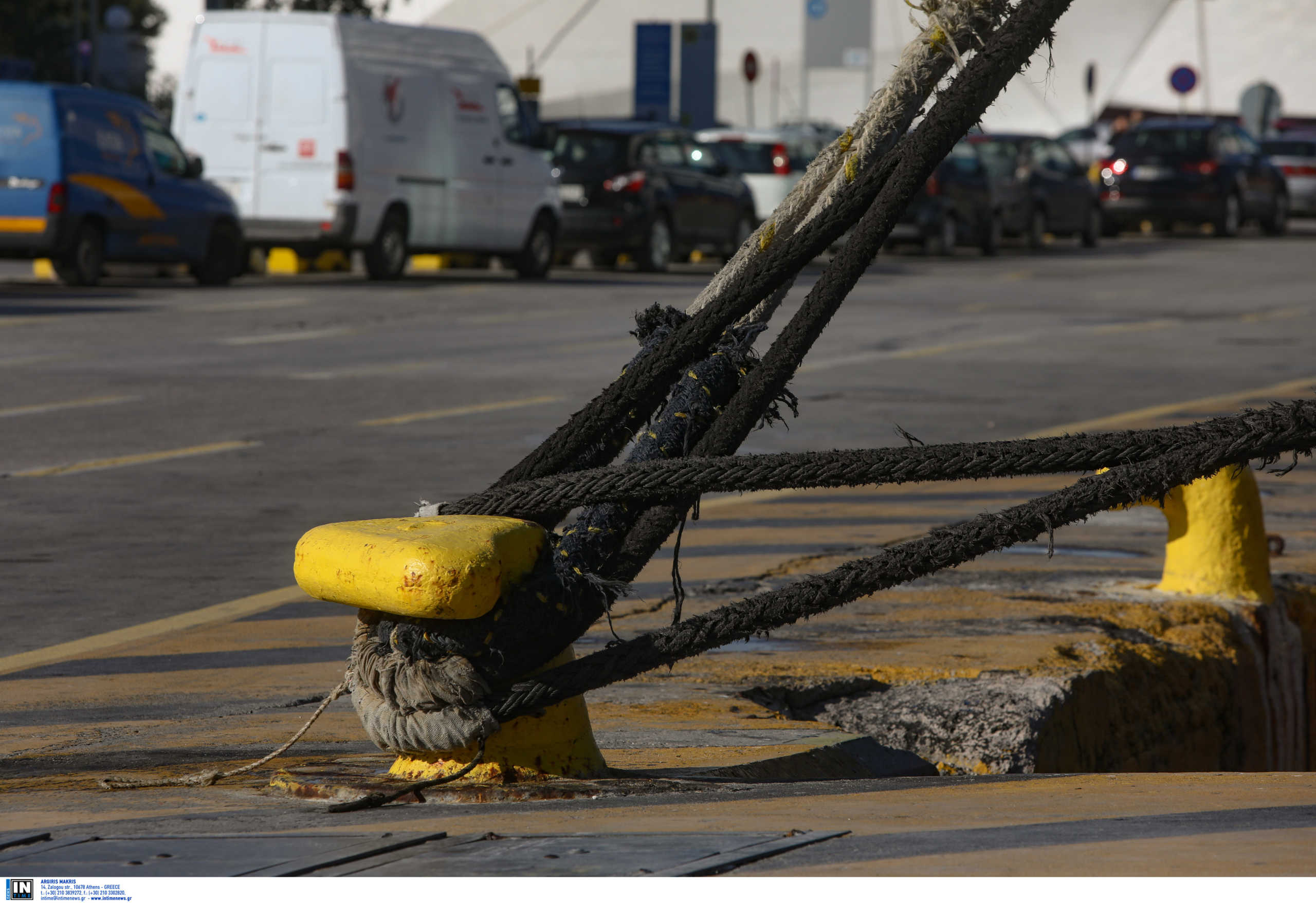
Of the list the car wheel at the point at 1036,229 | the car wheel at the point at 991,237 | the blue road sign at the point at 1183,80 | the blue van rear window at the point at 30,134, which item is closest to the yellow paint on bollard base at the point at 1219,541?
the blue van rear window at the point at 30,134

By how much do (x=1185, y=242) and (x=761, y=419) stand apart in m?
30.9

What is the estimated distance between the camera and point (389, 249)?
22.8 metres

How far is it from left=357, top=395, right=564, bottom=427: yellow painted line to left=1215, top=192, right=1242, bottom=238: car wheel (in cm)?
2454

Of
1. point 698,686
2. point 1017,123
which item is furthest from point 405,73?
point 1017,123

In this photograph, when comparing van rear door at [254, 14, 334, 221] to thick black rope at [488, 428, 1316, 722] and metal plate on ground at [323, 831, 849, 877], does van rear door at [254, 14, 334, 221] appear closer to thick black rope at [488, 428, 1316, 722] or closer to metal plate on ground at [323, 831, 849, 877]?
thick black rope at [488, 428, 1316, 722]

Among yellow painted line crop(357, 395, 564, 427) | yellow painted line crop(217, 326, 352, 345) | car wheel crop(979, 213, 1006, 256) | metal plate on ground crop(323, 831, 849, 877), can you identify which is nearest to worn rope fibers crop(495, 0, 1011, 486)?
metal plate on ground crop(323, 831, 849, 877)

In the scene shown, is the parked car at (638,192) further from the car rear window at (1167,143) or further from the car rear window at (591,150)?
the car rear window at (1167,143)

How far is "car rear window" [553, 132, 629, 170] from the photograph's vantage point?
25250 mm

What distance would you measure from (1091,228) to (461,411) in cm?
2288

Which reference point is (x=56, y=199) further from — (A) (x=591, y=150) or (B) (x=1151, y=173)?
(B) (x=1151, y=173)

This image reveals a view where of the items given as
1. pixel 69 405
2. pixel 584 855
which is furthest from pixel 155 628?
pixel 69 405

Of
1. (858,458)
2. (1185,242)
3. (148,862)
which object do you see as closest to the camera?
(148,862)

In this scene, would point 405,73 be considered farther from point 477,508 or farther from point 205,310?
point 477,508

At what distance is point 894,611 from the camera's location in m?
6.23
